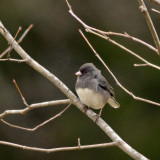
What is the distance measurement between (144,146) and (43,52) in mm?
2085

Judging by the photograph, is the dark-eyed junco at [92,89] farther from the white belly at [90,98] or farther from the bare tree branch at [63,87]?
the bare tree branch at [63,87]

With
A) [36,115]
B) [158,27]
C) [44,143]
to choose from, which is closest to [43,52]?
[36,115]

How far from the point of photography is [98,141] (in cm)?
564

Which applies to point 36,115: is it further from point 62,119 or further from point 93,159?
point 93,159

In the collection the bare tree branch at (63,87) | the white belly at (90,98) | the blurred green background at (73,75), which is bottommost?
the blurred green background at (73,75)

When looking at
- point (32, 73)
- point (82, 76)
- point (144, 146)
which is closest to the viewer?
point (82, 76)

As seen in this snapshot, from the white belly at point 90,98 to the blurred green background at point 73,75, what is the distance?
7.19 feet

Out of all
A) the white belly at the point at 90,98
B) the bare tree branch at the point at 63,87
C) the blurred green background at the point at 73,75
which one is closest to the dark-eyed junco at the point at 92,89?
the white belly at the point at 90,98

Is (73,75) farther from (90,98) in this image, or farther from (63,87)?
(63,87)

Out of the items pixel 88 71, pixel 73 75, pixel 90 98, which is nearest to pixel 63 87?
pixel 90 98

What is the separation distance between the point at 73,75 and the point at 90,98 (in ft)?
8.53

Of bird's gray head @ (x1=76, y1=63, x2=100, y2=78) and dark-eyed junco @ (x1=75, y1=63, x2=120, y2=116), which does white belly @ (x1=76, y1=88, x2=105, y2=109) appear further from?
bird's gray head @ (x1=76, y1=63, x2=100, y2=78)

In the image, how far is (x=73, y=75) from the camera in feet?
18.6

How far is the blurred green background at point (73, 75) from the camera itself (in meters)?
5.41
